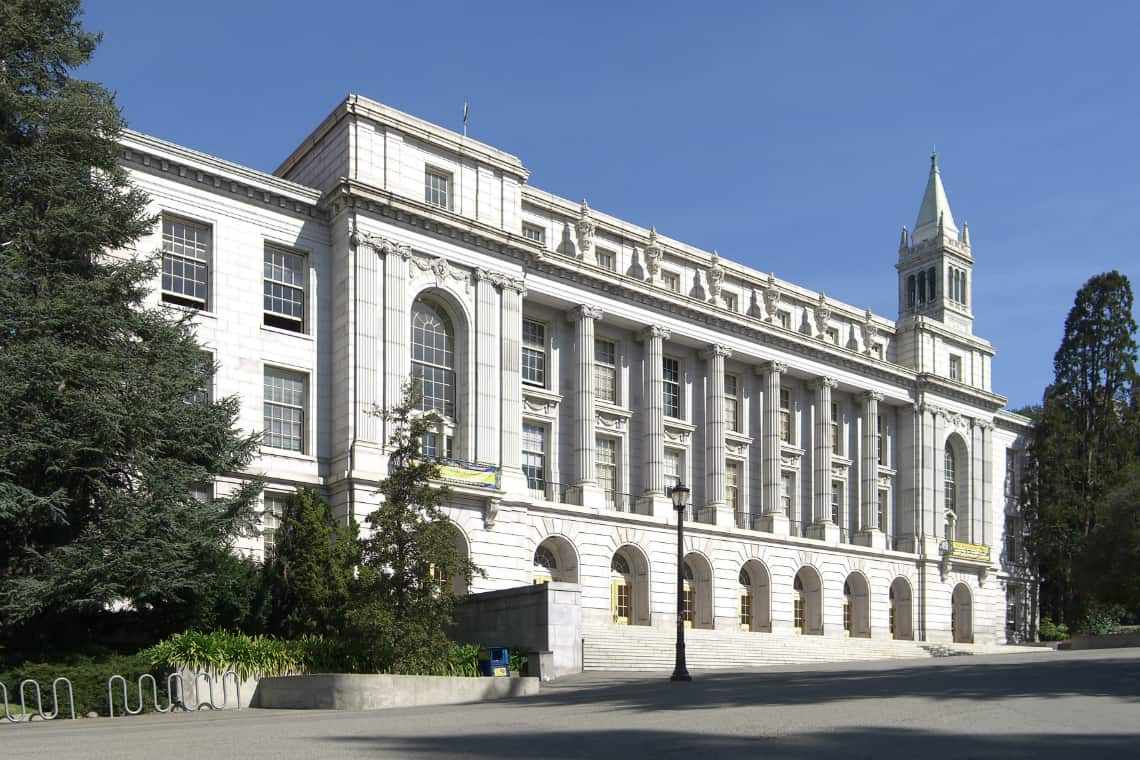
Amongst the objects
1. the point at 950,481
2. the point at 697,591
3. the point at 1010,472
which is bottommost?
the point at 697,591

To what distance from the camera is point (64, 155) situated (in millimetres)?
29609

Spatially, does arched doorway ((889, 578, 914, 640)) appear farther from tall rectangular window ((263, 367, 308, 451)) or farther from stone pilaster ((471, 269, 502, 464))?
tall rectangular window ((263, 367, 308, 451))

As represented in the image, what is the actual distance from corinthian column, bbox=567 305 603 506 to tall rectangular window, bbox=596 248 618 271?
3659 mm

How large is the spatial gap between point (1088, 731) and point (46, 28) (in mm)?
29319

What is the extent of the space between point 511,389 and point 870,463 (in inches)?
1024

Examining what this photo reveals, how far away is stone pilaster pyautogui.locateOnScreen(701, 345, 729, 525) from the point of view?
52156 millimetres

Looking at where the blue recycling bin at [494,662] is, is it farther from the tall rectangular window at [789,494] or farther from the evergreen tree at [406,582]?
the tall rectangular window at [789,494]

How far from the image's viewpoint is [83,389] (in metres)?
27.4

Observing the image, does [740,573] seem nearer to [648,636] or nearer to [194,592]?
[648,636]

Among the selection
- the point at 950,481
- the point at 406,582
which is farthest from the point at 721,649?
the point at 950,481

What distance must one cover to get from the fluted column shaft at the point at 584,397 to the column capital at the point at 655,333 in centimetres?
312

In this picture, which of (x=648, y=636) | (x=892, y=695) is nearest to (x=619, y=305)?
(x=648, y=636)

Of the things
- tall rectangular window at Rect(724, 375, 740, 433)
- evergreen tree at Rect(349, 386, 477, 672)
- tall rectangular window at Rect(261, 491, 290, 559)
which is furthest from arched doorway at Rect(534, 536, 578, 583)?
evergreen tree at Rect(349, 386, 477, 672)

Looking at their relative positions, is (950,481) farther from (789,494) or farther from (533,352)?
(533,352)
